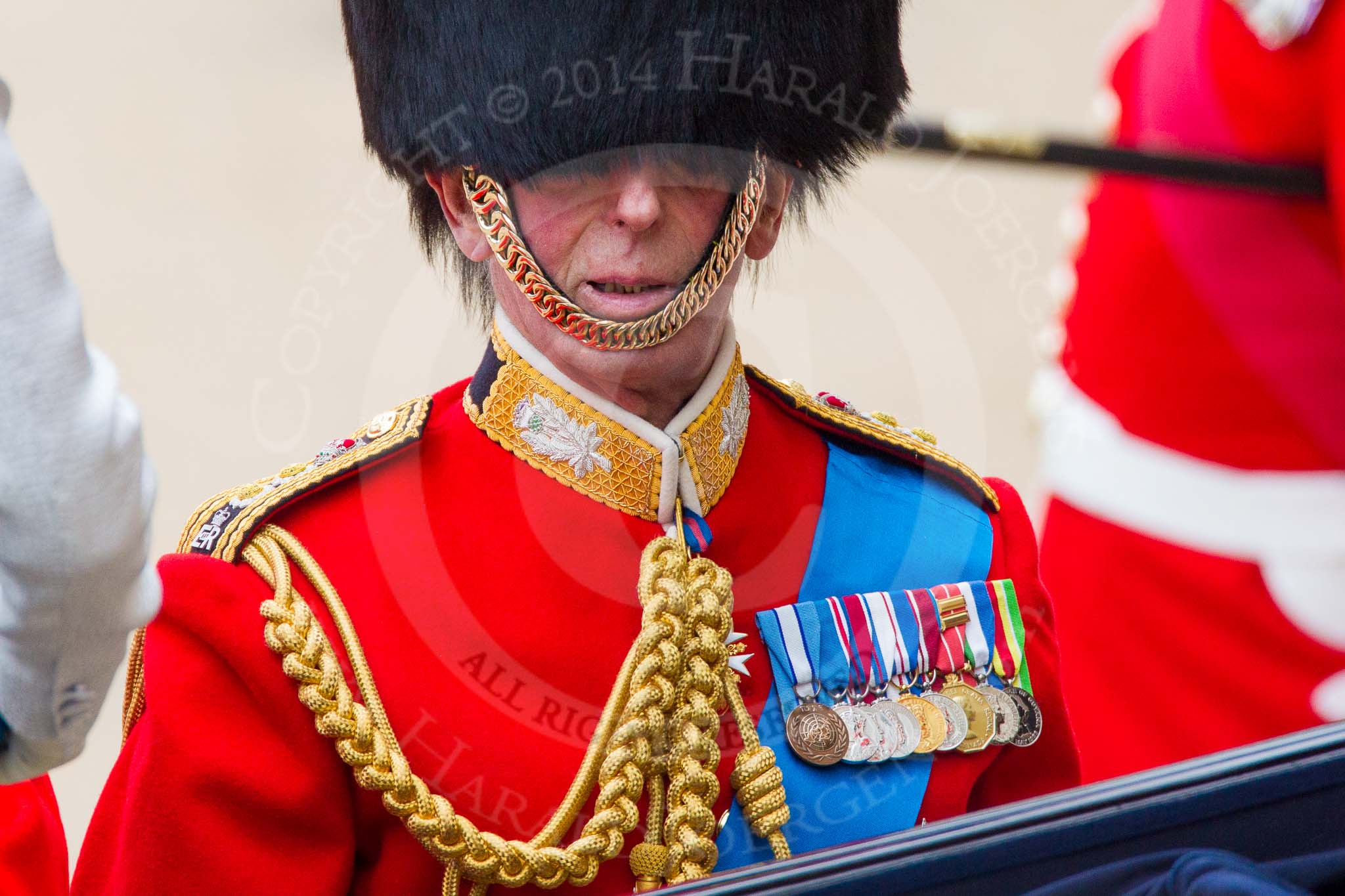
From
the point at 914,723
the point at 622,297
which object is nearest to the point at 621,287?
the point at 622,297

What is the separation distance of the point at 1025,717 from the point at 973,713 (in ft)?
0.21

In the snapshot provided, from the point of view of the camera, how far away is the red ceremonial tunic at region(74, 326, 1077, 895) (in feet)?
4.14

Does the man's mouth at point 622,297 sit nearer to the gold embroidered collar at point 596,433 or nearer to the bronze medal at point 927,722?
the gold embroidered collar at point 596,433

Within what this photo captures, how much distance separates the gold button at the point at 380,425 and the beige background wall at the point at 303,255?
232 millimetres

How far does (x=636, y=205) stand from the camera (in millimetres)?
1299

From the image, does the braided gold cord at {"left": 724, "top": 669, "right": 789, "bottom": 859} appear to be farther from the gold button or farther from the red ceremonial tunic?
the gold button

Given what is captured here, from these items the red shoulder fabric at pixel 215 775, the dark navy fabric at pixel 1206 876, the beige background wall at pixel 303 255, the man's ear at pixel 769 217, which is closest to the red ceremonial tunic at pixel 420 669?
the red shoulder fabric at pixel 215 775

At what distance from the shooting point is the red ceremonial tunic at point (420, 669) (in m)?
1.26

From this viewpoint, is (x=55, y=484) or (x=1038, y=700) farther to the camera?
(x=1038, y=700)

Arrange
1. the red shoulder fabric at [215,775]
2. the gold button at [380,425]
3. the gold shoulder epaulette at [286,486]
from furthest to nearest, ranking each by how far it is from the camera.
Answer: the gold button at [380,425] < the gold shoulder epaulette at [286,486] < the red shoulder fabric at [215,775]

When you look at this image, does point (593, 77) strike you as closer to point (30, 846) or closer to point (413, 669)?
point (413, 669)

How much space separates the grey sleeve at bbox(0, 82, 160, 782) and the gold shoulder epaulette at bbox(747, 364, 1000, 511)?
849 mm

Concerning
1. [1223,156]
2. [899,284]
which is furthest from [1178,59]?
[899,284]

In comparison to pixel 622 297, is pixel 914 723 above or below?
below
